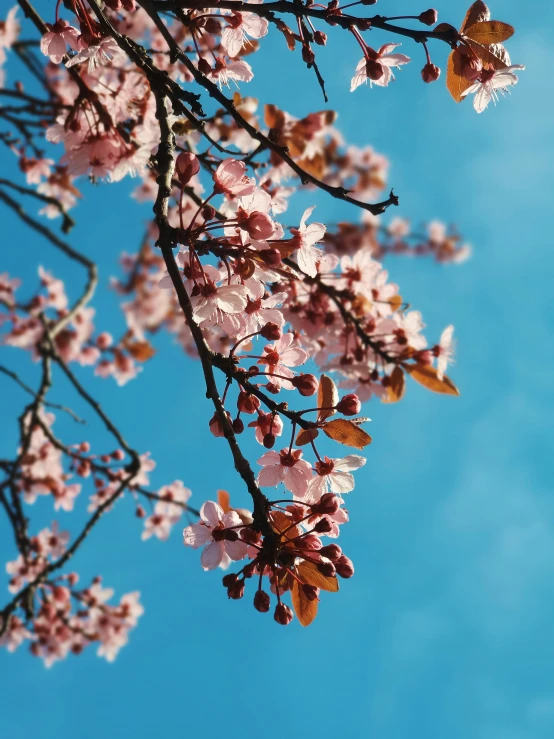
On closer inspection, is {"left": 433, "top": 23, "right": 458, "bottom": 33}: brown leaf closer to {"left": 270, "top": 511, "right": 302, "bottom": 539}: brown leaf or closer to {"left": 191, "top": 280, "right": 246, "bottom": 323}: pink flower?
{"left": 191, "top": 280, "right": 246, "bottom": 323}: pink flower

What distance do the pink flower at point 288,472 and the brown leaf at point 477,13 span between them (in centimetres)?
112

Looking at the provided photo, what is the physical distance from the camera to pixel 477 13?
1547mm

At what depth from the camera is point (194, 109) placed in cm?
145

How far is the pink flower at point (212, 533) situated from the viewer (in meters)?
1.45

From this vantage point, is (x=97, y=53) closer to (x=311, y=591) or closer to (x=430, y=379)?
(x=311, y=591)

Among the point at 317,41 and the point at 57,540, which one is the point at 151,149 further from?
the point at 57,540

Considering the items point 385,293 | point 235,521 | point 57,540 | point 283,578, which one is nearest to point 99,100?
point 385,293

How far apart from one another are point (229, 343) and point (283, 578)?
4.50ft

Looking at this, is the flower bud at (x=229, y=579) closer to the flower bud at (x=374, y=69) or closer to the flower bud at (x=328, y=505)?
the flower bud at (x=328, y=505)

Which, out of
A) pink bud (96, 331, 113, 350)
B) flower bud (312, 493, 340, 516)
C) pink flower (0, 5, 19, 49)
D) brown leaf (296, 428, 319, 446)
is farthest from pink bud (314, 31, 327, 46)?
pink bud (96, 331, 113, 350)

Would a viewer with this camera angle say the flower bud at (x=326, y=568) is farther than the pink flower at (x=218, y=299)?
No

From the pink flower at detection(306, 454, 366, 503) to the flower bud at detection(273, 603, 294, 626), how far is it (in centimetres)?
24

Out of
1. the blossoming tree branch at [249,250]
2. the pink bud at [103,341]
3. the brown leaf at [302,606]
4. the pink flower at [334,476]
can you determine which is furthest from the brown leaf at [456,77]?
the pink bud at [103,341]

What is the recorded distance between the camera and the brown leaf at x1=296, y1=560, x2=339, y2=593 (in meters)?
1.37
